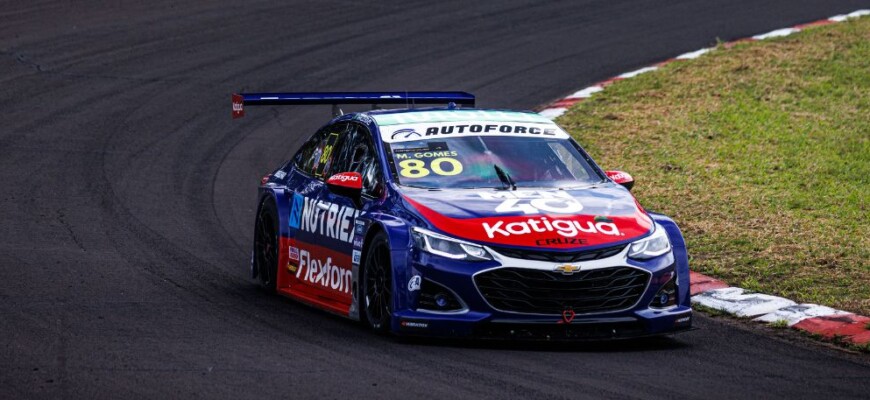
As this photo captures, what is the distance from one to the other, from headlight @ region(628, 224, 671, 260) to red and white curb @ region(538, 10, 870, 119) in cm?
899

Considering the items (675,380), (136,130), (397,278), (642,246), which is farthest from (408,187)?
(136,130)

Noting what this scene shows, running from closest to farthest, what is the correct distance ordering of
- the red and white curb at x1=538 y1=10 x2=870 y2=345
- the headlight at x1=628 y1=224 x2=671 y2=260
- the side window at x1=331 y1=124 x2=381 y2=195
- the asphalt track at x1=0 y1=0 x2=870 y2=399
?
the asphalt track at x1=0 y1=0 x2=870 y2=399
the headlight at x1=628 y1=224 x2=671 y2=260
the red and white curb at x1=538 y1=10 x2=870 y2=345
the side window at x1=331 y1=124 x2=381 y2=195

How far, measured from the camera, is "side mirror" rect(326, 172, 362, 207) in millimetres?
9497

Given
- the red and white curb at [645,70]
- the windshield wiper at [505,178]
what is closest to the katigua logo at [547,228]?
the windshield wiper at [505,178]

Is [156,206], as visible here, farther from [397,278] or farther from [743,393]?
[743,393]

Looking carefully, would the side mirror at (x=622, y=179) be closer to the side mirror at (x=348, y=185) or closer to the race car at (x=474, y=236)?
the race car at (x=474, y=236)

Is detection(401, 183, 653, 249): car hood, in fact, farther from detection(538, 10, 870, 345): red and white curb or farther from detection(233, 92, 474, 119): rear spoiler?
detection(233, 92, 474, 119): rear spoiler

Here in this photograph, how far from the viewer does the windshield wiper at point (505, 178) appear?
9523 millimetres

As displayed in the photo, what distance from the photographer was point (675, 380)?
302 inches

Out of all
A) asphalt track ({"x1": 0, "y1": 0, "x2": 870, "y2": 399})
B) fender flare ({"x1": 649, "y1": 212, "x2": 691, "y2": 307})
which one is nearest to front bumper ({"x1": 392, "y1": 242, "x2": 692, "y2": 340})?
asphalt track ({"x1": 0, "y1": 0, "x2": 870, "y2": 399})

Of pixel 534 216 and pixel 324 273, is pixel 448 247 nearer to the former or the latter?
pixel 534 216

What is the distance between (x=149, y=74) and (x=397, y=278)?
1262 cm

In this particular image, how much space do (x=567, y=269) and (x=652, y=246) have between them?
0.68m

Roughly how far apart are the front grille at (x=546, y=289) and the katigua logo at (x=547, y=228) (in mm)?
230
